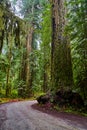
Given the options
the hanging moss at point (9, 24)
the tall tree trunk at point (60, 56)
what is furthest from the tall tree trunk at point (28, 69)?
the tall tree trunk at point (60, 56)

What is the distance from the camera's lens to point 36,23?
32.2m

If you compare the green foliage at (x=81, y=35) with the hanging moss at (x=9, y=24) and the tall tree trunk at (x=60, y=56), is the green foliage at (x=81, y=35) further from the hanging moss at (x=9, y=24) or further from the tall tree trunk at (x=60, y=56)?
the hanging moss at (x=9, y=24)

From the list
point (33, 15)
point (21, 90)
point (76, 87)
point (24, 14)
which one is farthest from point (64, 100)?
point (24, 14)

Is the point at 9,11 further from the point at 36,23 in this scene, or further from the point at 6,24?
the point at 36,23

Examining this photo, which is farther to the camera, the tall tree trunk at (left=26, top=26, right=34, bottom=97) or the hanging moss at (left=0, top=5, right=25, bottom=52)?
the tall tree trunk at (left=26, top=26, right=34, bottom=97)

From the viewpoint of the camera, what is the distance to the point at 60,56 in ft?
44.8

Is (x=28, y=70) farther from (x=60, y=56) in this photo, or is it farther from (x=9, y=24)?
(x=60, y=56)

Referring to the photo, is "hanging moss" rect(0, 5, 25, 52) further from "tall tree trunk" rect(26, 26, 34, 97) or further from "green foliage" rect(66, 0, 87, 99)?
"tall tree trunk" rect(26, 26, 34, 97)

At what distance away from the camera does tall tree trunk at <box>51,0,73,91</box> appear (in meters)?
13.2

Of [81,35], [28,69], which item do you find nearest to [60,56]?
[81,35]

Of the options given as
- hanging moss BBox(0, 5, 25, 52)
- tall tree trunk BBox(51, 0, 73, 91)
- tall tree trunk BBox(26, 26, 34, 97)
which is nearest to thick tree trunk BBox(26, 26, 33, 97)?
tall tree trunk BBox(26, 26, 34, 97)

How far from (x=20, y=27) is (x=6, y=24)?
38.8 inches

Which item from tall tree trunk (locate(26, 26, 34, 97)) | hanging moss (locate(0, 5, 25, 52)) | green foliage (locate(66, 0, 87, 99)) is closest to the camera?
green foliage (locate(66, 0, 87, 99))

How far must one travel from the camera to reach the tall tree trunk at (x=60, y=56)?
13.2m
